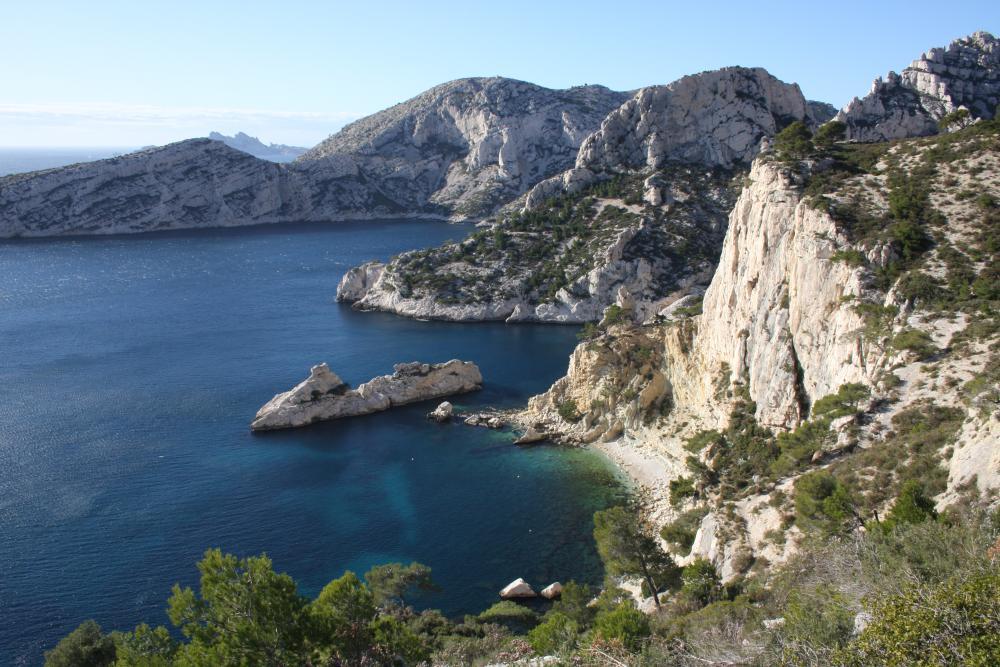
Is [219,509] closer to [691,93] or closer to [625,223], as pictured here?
[625,223]

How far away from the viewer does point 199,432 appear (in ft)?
180

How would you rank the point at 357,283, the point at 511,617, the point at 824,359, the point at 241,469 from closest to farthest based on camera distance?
the point at 511,617
the point at 824,359
the point at 241,469
the point at 357,283

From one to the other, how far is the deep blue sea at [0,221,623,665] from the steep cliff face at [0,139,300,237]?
247 ft

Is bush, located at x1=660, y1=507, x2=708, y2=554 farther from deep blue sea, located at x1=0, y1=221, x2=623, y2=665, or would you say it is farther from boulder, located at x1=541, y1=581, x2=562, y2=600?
boulder, located at x1=541, y1=581, x2=562, y2=600

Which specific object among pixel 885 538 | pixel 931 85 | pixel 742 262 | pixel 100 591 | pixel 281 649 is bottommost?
pixel 100 591

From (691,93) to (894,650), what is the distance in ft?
316

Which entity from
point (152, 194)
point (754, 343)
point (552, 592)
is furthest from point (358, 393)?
point (152, 194)

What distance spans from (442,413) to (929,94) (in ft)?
231

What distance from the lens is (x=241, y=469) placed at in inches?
1921

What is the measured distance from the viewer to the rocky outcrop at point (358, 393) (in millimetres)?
57469

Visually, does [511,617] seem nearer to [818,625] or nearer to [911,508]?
[911,508]

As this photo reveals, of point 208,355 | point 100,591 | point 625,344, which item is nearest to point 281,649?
point 100,591

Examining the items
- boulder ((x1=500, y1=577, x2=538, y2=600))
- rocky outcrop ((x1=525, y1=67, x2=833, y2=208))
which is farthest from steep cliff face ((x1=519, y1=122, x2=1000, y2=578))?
rocky outcrop ((x1=525, y1=67, x2=833, y2=208))

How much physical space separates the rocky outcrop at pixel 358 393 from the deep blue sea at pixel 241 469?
1266mm
